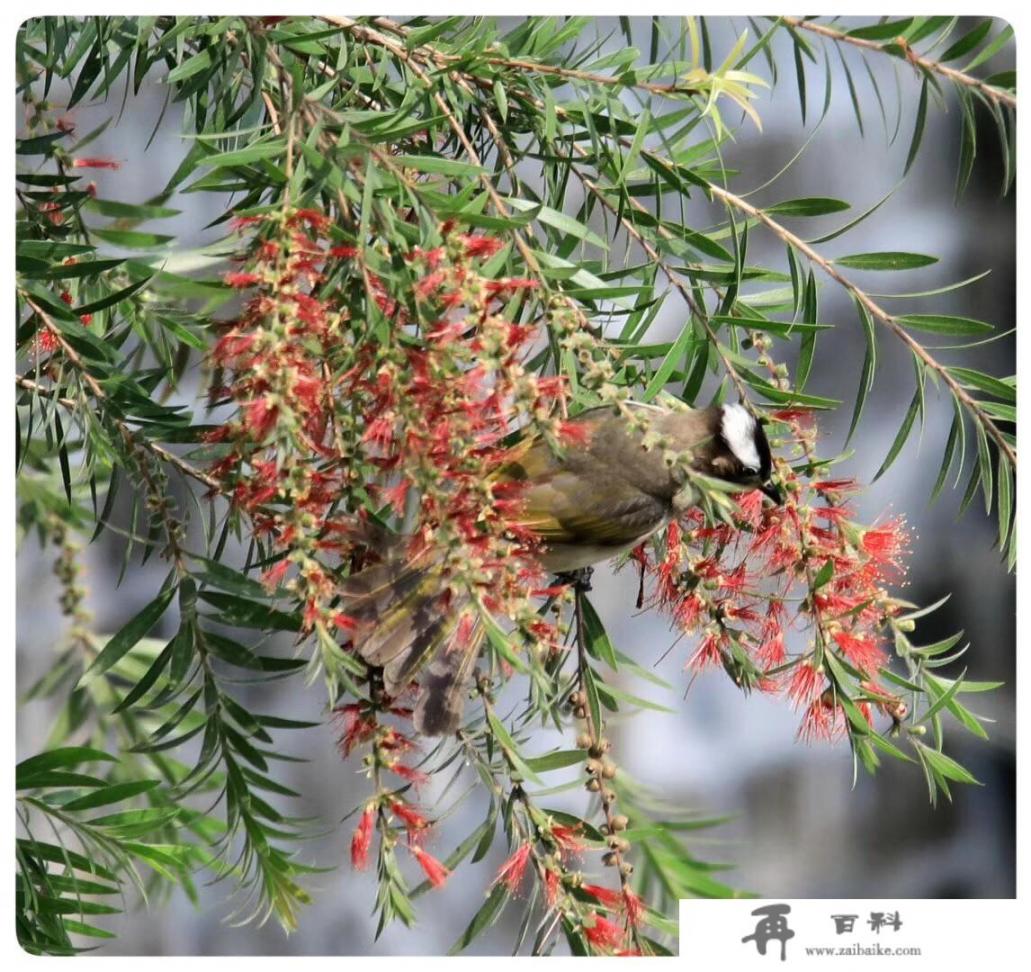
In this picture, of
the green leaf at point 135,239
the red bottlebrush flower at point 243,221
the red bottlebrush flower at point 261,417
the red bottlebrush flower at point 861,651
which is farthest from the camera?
the green leaf at point 135,239

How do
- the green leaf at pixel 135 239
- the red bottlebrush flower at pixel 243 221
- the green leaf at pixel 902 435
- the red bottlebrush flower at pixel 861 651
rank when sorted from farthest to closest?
the green leaf at pixel 135 239
the green leaf at pixel 902 435
the red bottlebrush flower at pixel 861 651
the red bottlebrush flower at pixel 243 221

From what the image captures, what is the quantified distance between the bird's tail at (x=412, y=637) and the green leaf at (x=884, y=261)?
16.9 inches

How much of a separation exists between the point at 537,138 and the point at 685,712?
2.25ft

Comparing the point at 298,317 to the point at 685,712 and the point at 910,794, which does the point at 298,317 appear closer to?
the point at 685,712

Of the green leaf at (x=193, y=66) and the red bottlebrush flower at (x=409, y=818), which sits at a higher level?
the green leaf at (x=193, y=66)

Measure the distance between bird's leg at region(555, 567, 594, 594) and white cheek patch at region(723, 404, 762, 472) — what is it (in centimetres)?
20

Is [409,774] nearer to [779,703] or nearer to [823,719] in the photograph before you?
[823,719]

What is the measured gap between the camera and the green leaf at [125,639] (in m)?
0.89

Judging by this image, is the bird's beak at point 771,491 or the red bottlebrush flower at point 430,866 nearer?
the red bottlebrush flower at point 430,866

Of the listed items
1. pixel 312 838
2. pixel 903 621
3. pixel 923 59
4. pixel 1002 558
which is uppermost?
pixel 923 59

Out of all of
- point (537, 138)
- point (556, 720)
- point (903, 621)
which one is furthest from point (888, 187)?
point (556, 720)

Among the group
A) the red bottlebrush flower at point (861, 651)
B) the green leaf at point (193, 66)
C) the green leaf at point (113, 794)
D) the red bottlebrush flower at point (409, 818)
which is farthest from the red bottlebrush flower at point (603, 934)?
the green leaf at point (193, 66)

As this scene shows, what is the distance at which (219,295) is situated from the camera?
3.58 feet

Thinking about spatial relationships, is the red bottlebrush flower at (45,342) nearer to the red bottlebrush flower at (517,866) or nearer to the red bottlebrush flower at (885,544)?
the red bottlebrush flower at (517,866)
